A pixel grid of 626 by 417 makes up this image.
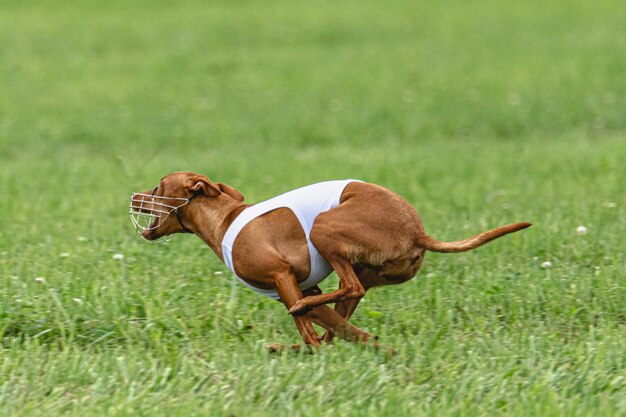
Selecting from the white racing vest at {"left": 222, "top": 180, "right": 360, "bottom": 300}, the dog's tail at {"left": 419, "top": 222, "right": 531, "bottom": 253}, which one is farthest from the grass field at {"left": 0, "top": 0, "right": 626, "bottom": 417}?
the dog's tail at {"left": 419, "top": 222, "right": 531, "bottom": 253}

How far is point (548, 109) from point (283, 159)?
12.5 ft

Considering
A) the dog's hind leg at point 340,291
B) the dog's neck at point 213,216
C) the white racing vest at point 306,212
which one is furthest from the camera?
the dog's neck at point 213,216

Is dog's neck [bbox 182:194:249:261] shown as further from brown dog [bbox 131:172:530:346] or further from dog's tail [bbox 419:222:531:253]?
dog's tail [bbox 419:222:531:253]

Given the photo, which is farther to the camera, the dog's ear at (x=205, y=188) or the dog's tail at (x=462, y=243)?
the dog's ear at (x=205, y=188)

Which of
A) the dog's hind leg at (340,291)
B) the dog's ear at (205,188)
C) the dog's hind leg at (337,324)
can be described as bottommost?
the dog's hind leg at (337,324)

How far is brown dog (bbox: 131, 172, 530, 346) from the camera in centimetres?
452

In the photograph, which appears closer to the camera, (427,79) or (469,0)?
(427,79)

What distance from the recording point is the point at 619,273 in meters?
5.77

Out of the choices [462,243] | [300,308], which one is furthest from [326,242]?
[462,243]

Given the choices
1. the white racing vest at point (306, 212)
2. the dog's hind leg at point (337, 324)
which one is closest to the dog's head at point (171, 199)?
the white racing vest at point (306, 212)

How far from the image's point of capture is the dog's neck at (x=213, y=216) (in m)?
4.80

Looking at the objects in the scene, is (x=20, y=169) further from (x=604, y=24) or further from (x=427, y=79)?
(x=604, y=24)

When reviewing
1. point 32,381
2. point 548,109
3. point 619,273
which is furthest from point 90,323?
point 548,109

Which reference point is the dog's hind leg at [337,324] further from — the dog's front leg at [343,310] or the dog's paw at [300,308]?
the dog's paw at [300,308]
